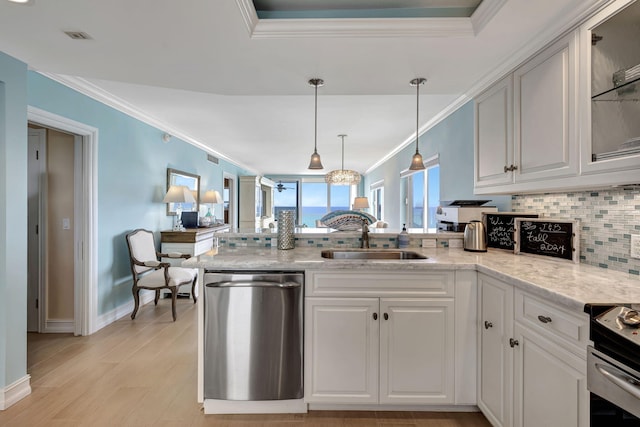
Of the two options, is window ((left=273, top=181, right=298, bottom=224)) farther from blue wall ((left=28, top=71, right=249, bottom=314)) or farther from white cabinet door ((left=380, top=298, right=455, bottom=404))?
white cabinet door ((left=380, top=298, right=455, bottom=404))

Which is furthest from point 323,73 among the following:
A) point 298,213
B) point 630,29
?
point 298,213

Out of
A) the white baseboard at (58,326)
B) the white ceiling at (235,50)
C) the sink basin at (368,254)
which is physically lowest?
the white baseboard at (58,326)

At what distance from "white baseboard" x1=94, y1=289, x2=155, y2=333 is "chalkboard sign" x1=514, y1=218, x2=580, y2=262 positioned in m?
3.91

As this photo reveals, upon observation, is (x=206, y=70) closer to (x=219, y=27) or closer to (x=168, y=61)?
(x=168, y=61)

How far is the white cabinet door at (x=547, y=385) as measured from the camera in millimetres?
1153

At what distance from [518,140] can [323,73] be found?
1363 mm

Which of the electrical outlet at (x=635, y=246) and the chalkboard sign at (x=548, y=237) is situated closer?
the electrical outlet at (x=635, y=246)

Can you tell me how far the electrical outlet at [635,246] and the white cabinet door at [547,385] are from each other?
25.2 inches

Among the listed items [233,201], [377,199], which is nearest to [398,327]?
[233,201]

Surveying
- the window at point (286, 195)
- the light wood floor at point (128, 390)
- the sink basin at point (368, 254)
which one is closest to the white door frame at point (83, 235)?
the light wood floor at point (128, 390)

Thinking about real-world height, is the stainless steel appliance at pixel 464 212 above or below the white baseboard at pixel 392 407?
above

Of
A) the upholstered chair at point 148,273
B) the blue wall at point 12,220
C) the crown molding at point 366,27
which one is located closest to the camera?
the crown molding at point 366,27

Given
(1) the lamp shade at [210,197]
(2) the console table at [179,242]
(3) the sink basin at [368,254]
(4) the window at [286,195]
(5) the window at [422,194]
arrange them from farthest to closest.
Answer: (4) the window at [286,195] → (1) the lamp shade at [210,197] → (5) the window at [422,194] → (2) the console table at [179,242] → (3) the sink basin at [368,254]

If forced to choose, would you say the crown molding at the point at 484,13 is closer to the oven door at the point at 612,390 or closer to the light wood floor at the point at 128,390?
the oven door at the point at 612,390
